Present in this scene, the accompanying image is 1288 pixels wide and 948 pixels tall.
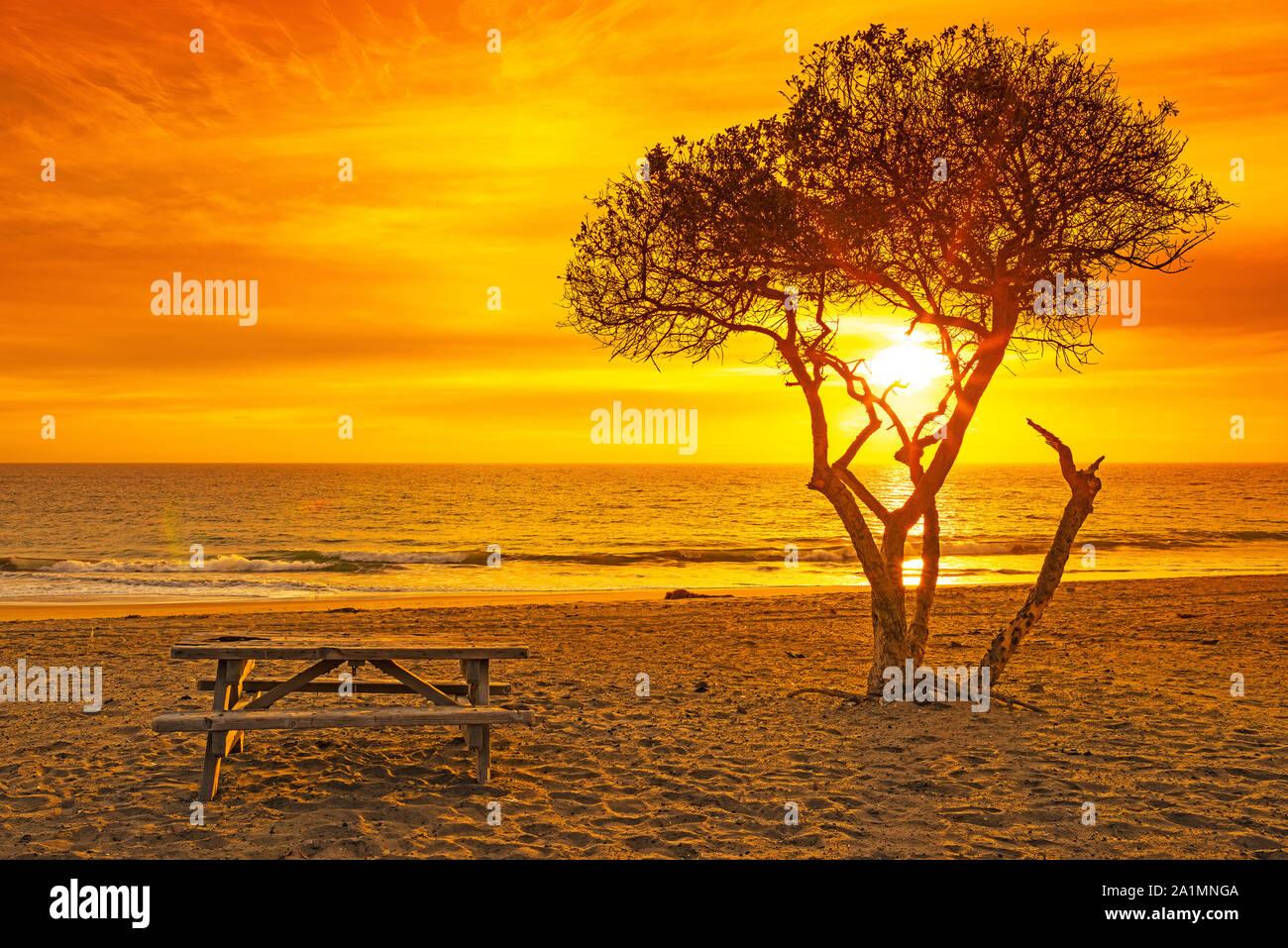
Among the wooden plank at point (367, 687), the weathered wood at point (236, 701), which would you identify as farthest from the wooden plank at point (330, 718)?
the wooden plank at point (367, 687)

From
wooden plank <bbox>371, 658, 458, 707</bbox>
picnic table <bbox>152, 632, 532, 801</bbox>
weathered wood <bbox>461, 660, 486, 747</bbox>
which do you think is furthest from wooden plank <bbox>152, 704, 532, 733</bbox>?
weathered wood <bbox>461, 660, 486, 747</bbox>

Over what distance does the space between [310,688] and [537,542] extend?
43661 millimetres

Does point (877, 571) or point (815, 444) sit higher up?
point (815, 444)

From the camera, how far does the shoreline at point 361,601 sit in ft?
71.1

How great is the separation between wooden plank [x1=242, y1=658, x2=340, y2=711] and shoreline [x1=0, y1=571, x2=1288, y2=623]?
1363 cm

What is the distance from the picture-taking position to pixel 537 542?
5178cm

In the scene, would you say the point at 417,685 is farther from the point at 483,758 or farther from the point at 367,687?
the point at 483,758

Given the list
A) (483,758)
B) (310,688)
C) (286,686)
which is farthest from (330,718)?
(310,688)

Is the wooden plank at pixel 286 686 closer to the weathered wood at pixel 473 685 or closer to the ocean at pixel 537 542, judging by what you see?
the weathered wood at pixel 473 685

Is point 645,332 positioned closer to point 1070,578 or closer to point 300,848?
point 300,848

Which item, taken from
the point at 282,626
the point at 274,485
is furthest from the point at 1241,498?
the point at 274,485

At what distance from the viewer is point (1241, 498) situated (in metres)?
93.6

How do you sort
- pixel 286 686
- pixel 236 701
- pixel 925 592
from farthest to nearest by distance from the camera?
pixel 925 592
pixel 236 701
pixel 286 686
